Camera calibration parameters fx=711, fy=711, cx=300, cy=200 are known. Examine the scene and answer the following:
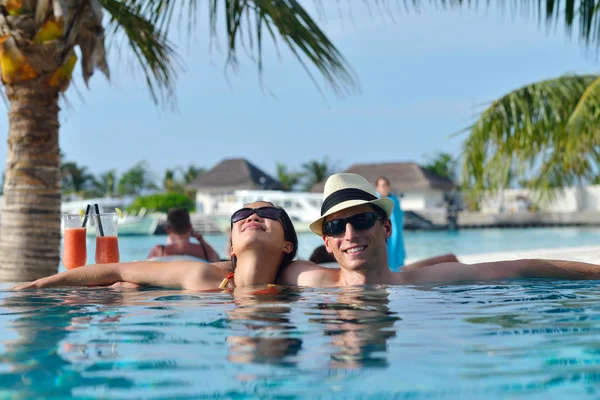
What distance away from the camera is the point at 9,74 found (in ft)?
19.8

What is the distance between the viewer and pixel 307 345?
2.57 meters

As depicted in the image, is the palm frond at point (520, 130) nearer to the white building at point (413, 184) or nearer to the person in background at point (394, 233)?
the person in background at point (394, 233)

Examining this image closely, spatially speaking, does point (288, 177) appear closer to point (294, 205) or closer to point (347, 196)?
point (294, 205)

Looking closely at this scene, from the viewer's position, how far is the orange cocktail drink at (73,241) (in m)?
5.19

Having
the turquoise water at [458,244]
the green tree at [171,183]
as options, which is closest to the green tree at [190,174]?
the green tree at [171,183]

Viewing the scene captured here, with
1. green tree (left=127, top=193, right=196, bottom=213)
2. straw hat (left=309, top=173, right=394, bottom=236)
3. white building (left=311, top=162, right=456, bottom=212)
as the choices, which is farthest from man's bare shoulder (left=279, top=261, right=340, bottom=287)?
green tree (left=127, top=193, right=196, bottom=213)

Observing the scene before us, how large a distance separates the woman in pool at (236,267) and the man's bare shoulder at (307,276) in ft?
0.21

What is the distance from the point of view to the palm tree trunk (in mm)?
6016

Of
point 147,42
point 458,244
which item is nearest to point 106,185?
point 458,244

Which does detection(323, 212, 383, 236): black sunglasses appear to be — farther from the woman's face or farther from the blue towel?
the blue towel

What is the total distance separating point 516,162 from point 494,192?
0.70m

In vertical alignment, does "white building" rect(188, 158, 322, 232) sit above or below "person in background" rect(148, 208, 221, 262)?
above

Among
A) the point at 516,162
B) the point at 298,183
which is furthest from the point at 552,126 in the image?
the point at 298,183

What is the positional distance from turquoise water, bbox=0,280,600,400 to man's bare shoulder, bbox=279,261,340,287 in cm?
8
